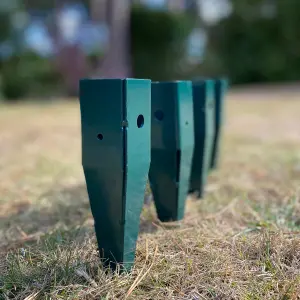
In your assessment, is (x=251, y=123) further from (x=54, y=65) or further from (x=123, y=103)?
(x=54, y=65)

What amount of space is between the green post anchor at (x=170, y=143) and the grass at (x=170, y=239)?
13 cm

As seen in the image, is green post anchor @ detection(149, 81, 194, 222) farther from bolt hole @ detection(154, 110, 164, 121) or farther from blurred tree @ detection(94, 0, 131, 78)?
blurred tree @ detection(94, 0, 131, 78)

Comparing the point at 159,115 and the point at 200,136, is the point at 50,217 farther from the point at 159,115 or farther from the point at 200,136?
the point at 200,136

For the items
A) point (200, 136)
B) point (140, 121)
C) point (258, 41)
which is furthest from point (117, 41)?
point (140, 121)

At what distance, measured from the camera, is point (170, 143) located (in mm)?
1746

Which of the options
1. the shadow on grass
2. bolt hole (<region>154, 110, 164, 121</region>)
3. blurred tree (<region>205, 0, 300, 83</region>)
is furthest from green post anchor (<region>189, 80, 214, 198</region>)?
blurred tree (<region>205, 0, 300, 83</region>)

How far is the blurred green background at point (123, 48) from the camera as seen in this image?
37.2ft

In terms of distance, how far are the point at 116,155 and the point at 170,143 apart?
52 centimetres

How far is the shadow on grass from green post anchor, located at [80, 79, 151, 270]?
43 cm

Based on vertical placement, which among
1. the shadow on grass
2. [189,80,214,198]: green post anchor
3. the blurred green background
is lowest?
the shadow on grass

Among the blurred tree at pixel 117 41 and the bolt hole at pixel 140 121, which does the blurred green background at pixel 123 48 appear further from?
the bolt hole at pixel 140 121

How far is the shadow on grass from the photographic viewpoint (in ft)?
6.09

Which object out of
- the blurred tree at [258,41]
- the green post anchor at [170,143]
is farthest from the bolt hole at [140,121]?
the blurred tree at [258,41]

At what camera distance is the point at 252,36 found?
15469 mm
